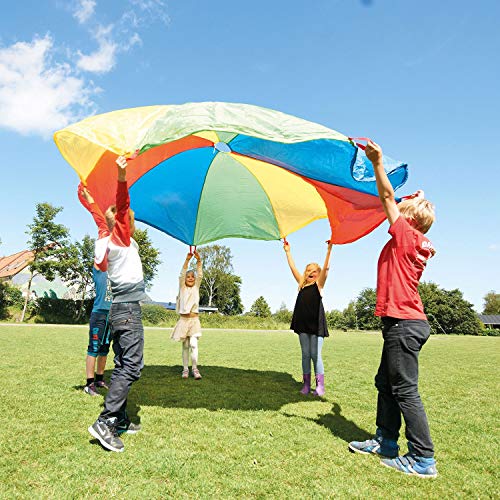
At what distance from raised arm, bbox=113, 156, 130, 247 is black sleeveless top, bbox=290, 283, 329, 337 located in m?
2.95

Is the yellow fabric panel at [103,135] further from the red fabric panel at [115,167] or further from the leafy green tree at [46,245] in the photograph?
the leafy green tree at [46,245]

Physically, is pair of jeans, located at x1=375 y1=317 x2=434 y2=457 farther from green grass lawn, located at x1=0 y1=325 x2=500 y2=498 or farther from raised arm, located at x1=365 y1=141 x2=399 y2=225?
raised arm, located at x1=365 y1=141 x2=399 y2=225

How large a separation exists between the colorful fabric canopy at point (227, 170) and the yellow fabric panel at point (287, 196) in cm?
2

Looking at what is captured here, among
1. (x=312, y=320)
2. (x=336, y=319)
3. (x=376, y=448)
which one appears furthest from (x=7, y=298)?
(x=336, y=319)

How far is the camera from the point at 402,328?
3148mm

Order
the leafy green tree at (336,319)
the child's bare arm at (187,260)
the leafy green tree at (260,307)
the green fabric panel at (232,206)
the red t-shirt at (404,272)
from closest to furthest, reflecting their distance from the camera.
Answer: the red t-shirt at (404,272), the green fabric panel at (232,206), the child's bare arm at (187,260), the leafy green tree at (336,319), the leafy green tree at (260,307)

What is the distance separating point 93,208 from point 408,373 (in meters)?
3.96

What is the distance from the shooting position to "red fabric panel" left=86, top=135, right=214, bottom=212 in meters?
4.98

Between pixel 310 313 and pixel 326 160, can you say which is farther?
pixel 310 313

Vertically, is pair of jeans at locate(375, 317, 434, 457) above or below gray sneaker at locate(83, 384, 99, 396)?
above

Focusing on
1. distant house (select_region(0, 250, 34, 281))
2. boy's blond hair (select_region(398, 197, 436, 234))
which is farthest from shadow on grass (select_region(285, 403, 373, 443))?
distant house (select_region(0, 250, 34, 281))

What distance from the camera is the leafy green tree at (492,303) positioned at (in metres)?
98.1

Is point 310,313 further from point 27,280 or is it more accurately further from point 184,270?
point 27,280

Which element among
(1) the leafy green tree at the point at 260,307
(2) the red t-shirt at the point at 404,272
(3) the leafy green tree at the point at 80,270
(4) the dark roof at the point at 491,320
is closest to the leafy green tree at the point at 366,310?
(1) the leafy green tree at the point at 260,307
